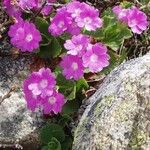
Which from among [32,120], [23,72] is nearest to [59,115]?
[32,120]

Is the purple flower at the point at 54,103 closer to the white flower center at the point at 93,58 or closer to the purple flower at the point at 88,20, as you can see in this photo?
the white flower center at the point at 93,58

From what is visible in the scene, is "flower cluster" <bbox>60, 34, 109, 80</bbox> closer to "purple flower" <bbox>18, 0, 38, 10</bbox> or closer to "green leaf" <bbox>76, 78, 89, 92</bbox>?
"green leaf" <bbox>76, 78, 89, 92</bbox>

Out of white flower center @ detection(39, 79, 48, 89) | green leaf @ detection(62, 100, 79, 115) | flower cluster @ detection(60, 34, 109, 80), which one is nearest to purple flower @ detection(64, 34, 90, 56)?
flower cluster @ detection(60, 34, 109, 80)

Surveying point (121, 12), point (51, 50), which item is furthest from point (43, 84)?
point (121, 12)

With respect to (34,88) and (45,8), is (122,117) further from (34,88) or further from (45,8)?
(45,8)

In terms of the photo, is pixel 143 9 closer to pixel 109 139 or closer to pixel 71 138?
pixel 71 138

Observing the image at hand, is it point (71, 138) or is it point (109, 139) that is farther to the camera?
point (71, 138)

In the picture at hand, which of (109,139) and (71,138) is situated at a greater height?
(109,139)

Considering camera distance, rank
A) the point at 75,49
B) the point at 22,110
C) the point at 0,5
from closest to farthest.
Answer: the point at 75,49 < the point at 22,110 < the point at 0,5
